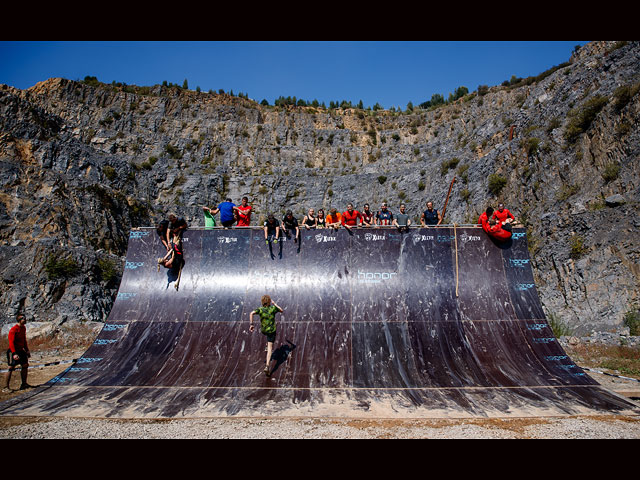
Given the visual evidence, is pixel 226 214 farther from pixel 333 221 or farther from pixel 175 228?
pixel 333 221

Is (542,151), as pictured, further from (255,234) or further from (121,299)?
(121,299)

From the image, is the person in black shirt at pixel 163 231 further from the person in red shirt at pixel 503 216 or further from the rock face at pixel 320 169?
the rock face at pixel 320 169

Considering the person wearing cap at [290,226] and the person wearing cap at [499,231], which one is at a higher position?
the person wearing cap at [290,226]

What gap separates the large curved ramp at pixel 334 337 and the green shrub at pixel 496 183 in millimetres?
14347

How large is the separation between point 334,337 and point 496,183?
17868 millimetres

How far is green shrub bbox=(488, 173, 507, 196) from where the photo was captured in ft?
68.8

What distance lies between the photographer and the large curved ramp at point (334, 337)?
18.7 feet

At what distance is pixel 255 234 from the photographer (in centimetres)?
859

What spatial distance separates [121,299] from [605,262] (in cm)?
1393

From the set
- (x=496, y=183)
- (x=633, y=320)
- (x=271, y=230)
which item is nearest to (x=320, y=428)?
(x=271, y=230)

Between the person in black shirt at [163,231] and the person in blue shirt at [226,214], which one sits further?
the person in blue shirt at [226,214]

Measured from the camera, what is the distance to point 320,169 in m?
39.8

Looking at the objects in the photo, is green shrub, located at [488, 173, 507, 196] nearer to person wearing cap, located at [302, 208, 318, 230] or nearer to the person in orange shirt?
the person in orange shirt

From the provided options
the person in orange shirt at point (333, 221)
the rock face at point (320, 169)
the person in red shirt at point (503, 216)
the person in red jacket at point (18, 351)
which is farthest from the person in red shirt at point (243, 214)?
the rock face at point (320, 169)
